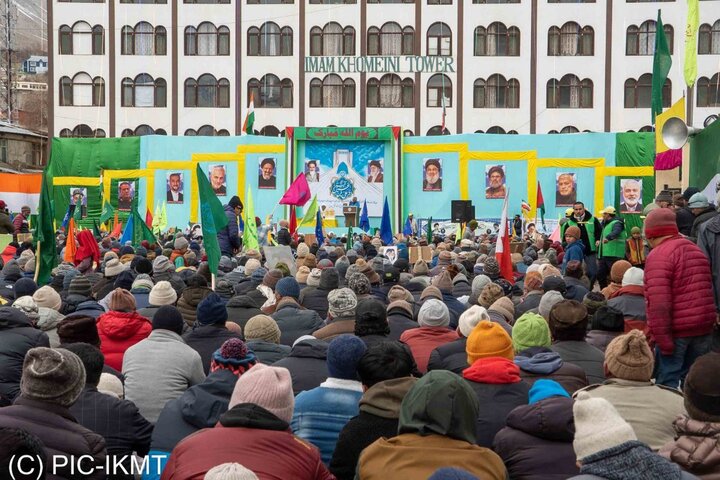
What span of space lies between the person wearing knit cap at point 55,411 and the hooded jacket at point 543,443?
6.30 ft

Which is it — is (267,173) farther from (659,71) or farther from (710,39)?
(659,71)

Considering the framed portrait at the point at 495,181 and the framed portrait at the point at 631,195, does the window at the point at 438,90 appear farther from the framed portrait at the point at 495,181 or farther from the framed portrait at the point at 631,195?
the framed portrait at the point at 631,195

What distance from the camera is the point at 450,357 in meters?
7.29

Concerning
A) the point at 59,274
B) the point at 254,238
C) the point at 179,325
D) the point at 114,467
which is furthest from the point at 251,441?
the point at 254,238

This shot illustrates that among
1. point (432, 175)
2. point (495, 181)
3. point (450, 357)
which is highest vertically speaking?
point (432, 175)

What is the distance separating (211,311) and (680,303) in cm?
355

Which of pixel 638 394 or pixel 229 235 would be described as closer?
pixel 638 394

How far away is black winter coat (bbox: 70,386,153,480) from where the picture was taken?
5625 millimetres

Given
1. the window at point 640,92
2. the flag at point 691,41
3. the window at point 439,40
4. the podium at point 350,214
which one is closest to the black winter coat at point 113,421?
the flag at point 691,41

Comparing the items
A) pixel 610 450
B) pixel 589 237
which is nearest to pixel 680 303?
pixel 610 450

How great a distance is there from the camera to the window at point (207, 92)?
4816cm

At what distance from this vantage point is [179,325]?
729 centimetres

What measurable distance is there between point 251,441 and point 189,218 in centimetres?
3784

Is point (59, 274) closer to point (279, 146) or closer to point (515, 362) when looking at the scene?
point (515, 362)
